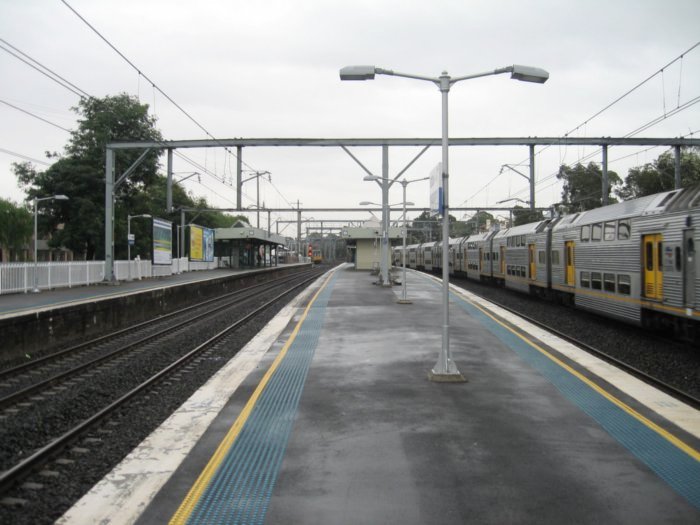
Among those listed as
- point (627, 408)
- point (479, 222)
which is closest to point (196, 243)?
point (627, 408)

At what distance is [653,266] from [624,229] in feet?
5.85

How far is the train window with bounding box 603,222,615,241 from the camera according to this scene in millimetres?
14665

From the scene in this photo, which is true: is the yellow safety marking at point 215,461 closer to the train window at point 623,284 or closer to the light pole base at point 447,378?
the light pole base at point 447,378

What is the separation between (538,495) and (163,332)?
522 inches

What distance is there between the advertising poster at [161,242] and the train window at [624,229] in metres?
25.6

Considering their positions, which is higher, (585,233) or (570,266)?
(585,233)

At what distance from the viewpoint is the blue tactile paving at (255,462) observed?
4473mm

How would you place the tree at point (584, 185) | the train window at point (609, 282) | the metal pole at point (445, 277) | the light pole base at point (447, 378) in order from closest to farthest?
the light pole base at point (447, 378) < the metal pole at point (445, 277) < the train window at point (609, 282) < the tree at point (584, 185)

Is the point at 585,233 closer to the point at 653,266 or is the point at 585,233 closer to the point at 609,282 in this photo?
the point at 609,282

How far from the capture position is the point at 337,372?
30.8ft

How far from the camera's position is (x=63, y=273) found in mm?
26484

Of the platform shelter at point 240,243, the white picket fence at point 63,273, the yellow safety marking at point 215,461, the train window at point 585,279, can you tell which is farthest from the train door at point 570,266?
the platform shelter at point 240,243

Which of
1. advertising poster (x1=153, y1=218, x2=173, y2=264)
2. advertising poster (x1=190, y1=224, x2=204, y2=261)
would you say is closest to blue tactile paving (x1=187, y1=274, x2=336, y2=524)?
advertising poster (x1=153, y1=218, x2=173, y2=264)

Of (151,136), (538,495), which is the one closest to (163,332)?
(538,495)
